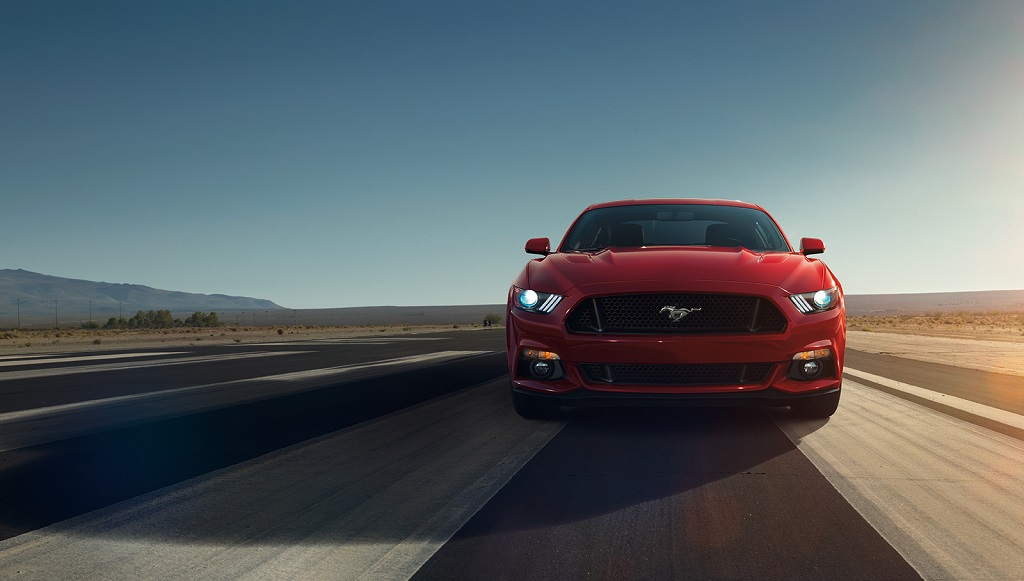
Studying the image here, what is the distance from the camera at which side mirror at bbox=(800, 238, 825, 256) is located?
7117 millimetres

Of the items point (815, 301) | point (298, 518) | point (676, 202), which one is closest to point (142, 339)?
point (676, 202)

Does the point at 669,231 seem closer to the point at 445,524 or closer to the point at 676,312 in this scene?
the point at 676,312

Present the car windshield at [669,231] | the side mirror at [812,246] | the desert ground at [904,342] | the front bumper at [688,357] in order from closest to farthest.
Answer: the front bumper at [688,357]
the side mirror at [812,246]
the car windshield at [669,231]
the desert ground at [904,342]

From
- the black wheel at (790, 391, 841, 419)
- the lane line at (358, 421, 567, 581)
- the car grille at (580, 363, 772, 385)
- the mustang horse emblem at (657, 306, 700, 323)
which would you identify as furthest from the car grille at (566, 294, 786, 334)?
the lane line at (358, 421, 567, 581)

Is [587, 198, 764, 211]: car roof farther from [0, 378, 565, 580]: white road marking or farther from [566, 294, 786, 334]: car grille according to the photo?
[0, 378, 565, 580]: white road marking

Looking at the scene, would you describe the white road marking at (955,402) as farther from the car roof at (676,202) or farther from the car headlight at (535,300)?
the car headlight at (535,300)

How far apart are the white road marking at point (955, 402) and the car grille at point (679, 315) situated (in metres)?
2.46

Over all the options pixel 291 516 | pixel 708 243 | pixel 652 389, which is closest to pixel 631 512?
pixel 291 516

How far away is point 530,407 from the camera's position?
6.35 metres

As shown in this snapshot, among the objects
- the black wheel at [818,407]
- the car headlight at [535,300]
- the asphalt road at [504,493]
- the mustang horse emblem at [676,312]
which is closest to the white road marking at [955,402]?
the asphalt road at [504,493]

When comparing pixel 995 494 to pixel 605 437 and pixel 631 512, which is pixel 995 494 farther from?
pixel 605 437

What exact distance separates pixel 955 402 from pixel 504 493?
583 centimetres

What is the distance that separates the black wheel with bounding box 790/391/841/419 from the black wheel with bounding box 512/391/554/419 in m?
1.93

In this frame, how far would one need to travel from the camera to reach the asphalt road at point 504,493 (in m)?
3.01
